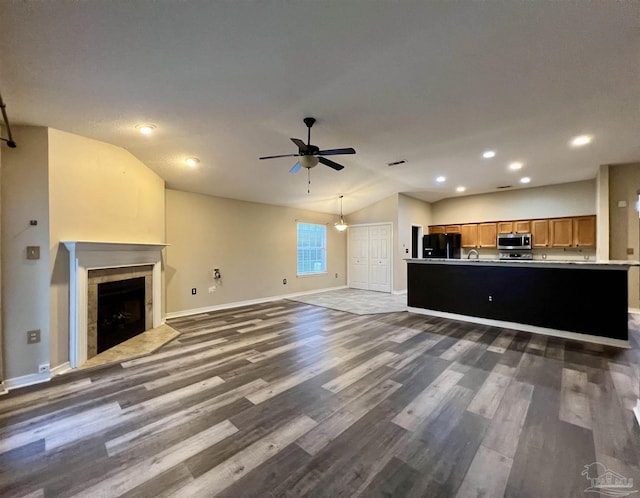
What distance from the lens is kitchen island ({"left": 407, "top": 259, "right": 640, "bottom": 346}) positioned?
3.65 meters

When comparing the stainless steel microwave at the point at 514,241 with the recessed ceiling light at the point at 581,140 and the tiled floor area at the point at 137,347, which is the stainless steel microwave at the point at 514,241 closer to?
the recessed ceiling light at the point at 581,140

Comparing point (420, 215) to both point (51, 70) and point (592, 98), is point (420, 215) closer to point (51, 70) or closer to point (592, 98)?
point (592, 98)

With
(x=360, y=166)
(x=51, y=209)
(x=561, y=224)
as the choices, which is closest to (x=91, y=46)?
(x=51, y=209)

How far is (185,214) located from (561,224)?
895 cm

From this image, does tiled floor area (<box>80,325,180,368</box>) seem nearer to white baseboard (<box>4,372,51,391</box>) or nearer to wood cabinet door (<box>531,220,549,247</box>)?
white baseboard (<box>4,372,51,391</box>)

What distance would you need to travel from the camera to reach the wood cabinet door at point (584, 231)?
6.27 m

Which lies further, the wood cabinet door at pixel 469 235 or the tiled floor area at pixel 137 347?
the wood cabinet door at pixel 469 235

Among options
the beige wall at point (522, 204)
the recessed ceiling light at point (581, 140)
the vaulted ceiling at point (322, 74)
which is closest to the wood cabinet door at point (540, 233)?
the beige wall at point (522, 204)

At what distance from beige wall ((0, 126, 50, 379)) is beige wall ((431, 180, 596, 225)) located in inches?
364

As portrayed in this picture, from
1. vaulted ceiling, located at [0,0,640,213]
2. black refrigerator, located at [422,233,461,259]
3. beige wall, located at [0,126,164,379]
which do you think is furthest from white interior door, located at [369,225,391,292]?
beige wall, located at [0,126,164,379]

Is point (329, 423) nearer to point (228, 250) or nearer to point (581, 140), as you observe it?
point (228, 250)

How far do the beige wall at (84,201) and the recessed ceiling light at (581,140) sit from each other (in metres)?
6.81

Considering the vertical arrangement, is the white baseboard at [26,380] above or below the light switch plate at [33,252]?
below

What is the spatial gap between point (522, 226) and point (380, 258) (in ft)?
12.8
